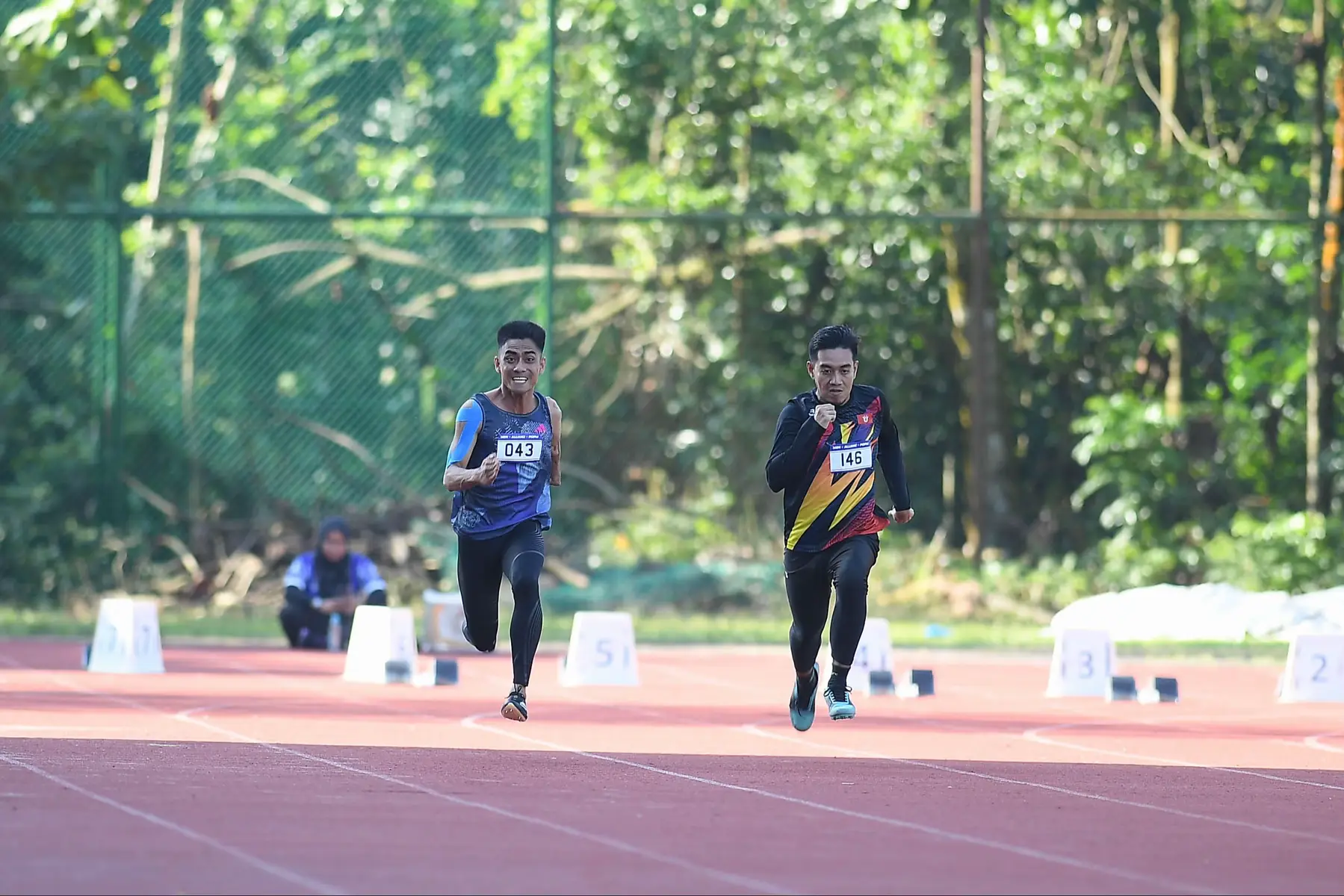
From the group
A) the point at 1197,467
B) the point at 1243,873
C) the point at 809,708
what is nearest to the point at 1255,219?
the point at 1197,467

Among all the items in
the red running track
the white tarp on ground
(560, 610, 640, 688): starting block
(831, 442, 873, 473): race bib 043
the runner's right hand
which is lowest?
the red running track

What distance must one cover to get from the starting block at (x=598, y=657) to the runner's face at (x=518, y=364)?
395cm

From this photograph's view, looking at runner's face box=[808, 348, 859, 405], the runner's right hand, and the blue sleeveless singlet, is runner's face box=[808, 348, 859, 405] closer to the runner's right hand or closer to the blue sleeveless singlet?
the blue sleeveless singlet

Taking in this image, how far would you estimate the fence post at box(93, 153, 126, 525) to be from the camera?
21.2 m

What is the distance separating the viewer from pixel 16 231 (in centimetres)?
2245

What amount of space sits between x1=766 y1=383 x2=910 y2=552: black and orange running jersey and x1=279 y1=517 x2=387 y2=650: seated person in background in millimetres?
7487

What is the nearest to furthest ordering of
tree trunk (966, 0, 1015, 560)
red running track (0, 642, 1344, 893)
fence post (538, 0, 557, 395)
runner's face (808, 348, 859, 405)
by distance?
red running track (0, 642, 1344, 893), runner's face (808, 348, 859, 405), fence post (538, 0, 557, 395), tree trunk (966, 0, 1015, 560)

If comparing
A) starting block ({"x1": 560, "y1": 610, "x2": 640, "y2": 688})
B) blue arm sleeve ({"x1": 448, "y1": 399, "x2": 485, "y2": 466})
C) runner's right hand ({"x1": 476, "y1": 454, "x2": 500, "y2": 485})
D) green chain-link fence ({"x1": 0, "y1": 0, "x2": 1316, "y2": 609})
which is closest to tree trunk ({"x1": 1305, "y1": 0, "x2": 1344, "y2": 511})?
green chain-link fence ({"x1": 0, "y1": 0, "x2": 1316, "y2": 609})

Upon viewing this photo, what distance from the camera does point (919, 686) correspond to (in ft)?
47.4

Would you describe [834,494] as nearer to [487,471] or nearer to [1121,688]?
[487,471]

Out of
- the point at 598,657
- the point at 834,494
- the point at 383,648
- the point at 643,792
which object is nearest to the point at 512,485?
the point at 834,494

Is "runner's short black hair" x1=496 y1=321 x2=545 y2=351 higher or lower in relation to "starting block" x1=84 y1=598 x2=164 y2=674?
higher

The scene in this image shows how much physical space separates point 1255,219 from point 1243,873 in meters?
14.3

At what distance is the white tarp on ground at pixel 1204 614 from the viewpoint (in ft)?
64.6
